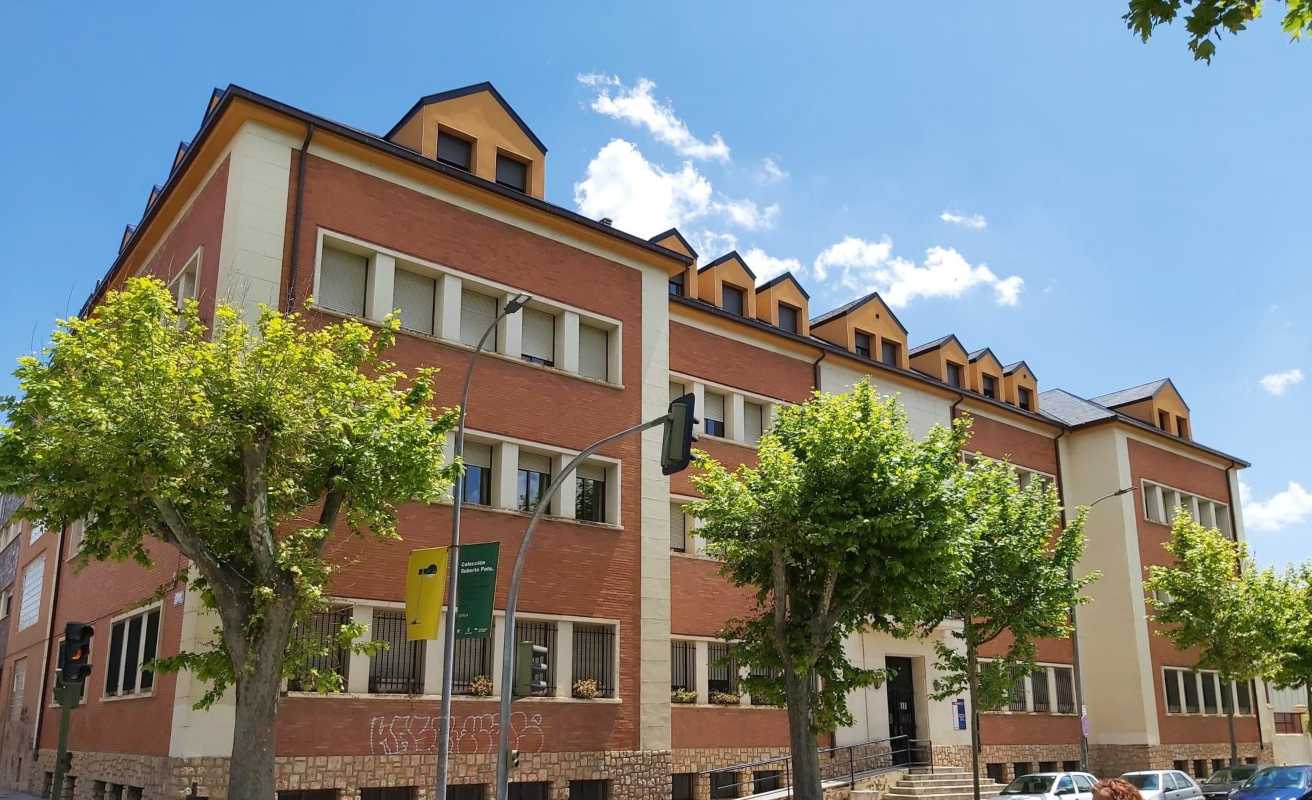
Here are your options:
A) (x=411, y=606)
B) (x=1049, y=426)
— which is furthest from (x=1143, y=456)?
(x=411, y=606)

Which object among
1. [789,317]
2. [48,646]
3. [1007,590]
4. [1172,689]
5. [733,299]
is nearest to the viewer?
[1007,590]

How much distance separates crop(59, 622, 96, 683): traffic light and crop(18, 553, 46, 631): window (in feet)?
53.7

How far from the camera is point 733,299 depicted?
1240 inches

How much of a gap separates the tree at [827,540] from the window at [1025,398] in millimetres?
19767

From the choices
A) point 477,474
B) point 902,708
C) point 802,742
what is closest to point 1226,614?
point 902,708

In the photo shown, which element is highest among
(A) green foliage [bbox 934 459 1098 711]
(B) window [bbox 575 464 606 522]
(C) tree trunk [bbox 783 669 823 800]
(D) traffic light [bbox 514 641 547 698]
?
(B) window [bbox 575 464 606 522]

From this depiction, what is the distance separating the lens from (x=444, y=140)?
78.9ft

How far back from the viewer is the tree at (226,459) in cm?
1427

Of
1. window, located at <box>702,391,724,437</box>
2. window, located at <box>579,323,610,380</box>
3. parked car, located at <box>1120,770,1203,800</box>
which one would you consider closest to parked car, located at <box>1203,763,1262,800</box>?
parked car, located at <box>1120,770,1203,800</box>

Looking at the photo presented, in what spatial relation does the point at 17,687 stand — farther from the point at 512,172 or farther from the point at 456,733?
the point at 512,172

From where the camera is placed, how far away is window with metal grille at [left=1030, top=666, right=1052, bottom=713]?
36812 mm

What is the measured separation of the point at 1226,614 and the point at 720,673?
1898cm

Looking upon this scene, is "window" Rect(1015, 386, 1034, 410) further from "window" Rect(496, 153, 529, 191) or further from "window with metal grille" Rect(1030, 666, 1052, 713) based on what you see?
"window" Rect(496, 153, 529, 191)

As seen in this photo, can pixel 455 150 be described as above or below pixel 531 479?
above
